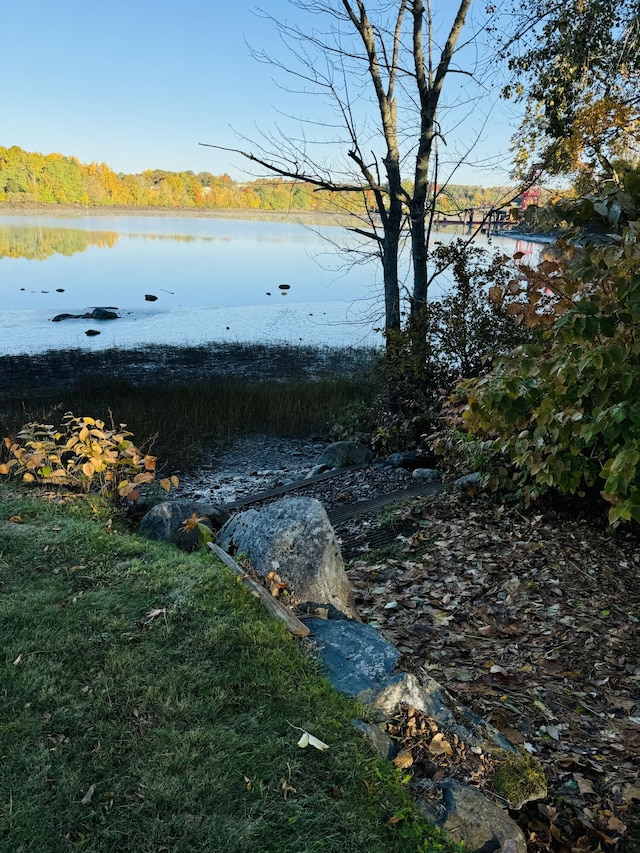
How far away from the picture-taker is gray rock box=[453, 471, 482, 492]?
5703 millimetres

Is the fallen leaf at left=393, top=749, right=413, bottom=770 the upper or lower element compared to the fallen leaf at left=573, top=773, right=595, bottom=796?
upper

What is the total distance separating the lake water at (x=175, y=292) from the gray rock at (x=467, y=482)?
A: 13.7ft

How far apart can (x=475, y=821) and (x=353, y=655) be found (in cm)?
90

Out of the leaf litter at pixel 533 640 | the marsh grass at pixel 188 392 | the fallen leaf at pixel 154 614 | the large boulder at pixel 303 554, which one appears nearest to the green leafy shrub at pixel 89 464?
the large boulder at pixel 303 554

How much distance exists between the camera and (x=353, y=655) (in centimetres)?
285

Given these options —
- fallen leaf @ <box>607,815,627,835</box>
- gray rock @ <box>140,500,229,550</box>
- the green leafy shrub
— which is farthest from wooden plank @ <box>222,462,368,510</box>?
fallen leaf @ <box>607,815,627,835</box>

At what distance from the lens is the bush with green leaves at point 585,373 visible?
3.35 m

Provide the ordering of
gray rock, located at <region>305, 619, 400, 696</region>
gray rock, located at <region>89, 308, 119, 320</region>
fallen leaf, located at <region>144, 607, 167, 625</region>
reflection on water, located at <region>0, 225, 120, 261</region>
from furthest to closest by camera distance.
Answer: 1. reflection on water, located at <region>0, 225, 120, 261</region>
2. gray rock, located at <region>89, 308, 119, 320</region>
3. fallen leaf, located at <region>144, 607, 167, 625</region>
4. gray rock, located at <region>305, 619, 400, 696</region>

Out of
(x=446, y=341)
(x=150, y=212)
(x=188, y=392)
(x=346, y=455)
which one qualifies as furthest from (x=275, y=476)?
(x=150, y=212)

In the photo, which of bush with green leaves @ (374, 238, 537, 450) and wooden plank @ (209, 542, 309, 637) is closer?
wooden plank @ (209, 542, 309, 637)

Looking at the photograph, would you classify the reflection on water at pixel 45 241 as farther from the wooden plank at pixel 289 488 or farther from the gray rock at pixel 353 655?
the gray rock at pixel 353 655

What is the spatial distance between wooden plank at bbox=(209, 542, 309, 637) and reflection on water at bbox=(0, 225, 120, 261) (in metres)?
46.7

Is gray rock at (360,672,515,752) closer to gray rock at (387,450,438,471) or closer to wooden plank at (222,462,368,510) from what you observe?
wooden plank at (222,462,368,510)

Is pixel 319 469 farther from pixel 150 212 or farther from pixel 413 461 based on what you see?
pixel 150 212
